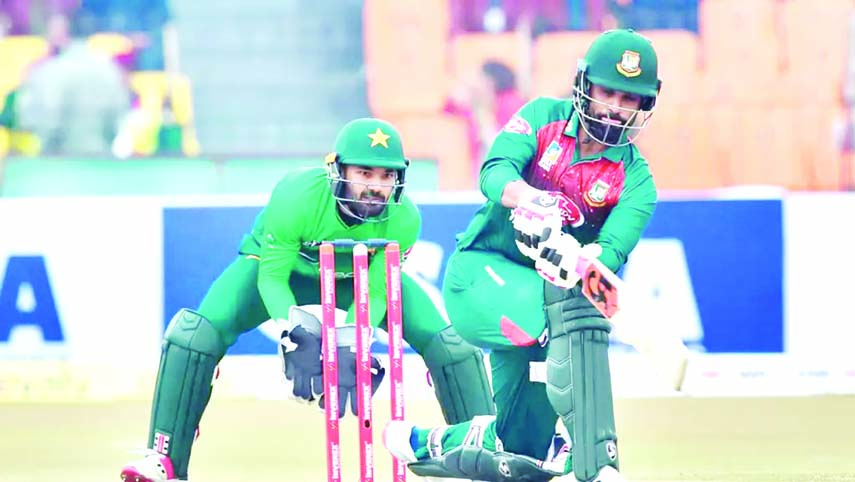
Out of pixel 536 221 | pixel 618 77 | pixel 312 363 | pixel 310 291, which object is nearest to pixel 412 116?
pixel 310 291

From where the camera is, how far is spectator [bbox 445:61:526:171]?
10984mm

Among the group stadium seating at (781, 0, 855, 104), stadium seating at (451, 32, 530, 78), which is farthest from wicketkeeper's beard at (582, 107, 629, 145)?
stadium seating at (781, 0, 855, 104)

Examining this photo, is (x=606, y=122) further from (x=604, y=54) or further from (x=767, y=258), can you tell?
(x=767, y=258)

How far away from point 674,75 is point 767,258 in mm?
3115

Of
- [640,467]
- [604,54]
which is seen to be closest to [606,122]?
[604,54]

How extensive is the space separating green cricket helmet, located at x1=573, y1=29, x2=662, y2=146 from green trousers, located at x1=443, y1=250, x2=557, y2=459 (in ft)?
1.44

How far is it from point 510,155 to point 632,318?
0.65 m

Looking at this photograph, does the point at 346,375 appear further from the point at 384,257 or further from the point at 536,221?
the point at 536,221

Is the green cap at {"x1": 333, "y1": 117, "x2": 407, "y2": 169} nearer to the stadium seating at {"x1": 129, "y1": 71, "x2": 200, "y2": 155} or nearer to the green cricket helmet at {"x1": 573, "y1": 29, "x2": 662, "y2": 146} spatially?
the green cricket helmet at {"x1": 573, "y1": 29, "x2": 662, "y2": 146}

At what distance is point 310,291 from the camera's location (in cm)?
532

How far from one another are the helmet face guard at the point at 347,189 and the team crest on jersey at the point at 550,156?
Answer: 2.00ft

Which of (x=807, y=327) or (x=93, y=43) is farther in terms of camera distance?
(x=93, y=43)

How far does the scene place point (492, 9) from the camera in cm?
1122

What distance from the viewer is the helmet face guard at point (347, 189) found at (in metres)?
4.97
